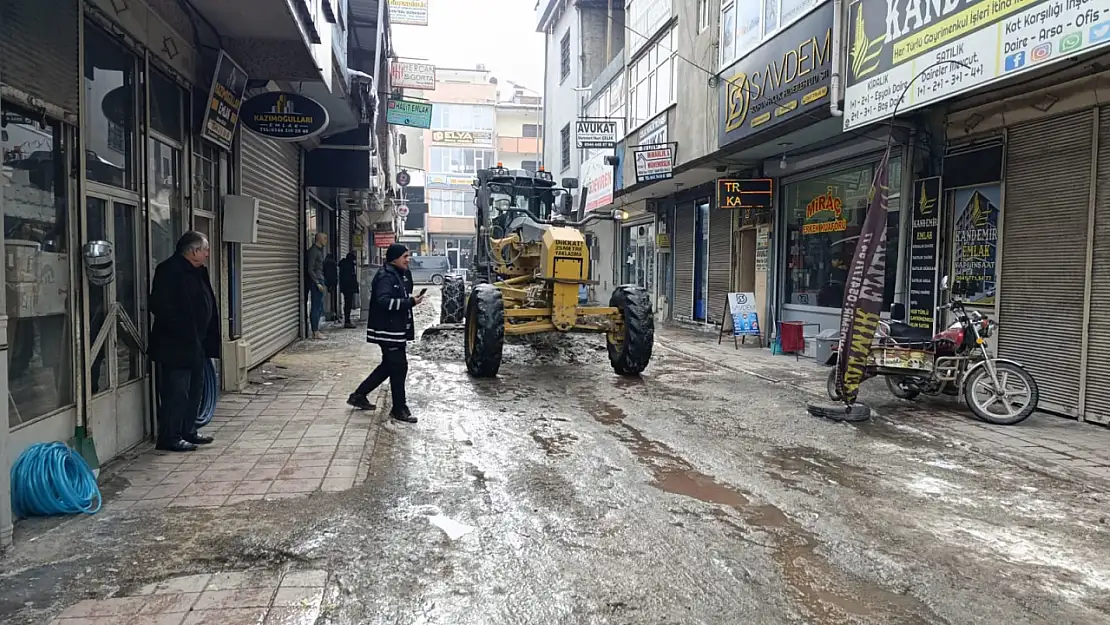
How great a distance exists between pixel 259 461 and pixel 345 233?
18.3 metres

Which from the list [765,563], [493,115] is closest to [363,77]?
[765,563]

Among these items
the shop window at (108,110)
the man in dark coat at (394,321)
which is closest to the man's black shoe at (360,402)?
the man in dark coat at (394,321)

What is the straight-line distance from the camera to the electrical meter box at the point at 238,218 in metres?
8.48

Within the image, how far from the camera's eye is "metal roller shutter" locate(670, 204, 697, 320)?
18955mm

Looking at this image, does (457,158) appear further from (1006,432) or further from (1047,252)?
(1006,432)

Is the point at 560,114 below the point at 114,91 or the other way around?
the other way around

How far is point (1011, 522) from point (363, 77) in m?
10.8

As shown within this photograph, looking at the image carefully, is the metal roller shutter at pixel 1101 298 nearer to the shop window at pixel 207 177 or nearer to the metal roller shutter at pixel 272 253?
the shop window at pixel 207 177

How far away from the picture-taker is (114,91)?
570 cm

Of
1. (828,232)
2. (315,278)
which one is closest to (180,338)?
(315,278)

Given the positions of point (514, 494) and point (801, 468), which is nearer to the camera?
point (514, 494)

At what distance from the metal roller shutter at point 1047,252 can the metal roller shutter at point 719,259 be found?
7.89 metres

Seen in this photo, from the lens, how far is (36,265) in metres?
4.59

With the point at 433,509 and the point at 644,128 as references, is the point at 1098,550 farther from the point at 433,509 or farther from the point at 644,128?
the point at 644,128
